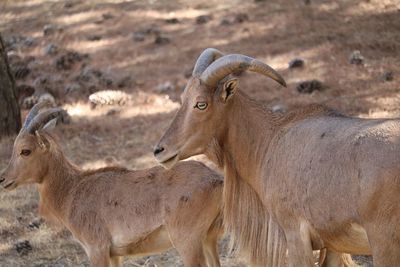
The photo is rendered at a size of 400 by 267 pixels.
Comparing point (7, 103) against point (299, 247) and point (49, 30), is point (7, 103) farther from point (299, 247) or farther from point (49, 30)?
point (299, 247)

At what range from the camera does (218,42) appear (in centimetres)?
1844

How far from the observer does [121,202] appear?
27.7ft

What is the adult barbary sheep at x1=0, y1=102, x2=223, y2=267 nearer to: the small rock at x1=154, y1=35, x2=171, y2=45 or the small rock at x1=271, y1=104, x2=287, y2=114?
the small rock at x1=271, y1=104, x2=287, y2=114

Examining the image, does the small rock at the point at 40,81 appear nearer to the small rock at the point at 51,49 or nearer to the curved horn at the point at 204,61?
the small rock at the point at 51,49

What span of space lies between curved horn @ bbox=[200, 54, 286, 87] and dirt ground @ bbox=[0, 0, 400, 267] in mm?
2937

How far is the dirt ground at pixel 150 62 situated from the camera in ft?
38.1

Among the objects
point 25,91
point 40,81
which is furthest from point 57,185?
point 40,81

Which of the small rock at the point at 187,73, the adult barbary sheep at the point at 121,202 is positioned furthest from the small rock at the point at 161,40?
the adult barbary sheep at the point at 121,202

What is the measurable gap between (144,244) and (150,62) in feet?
33.8

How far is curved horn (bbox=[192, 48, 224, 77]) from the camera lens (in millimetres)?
6964

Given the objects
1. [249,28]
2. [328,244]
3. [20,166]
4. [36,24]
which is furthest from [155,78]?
[328,244]

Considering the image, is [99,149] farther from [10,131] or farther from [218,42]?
[218,42]

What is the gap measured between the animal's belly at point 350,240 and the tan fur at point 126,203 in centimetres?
192

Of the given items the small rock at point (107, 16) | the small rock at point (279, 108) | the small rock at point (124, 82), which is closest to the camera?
the small rock at point (279, 108)
